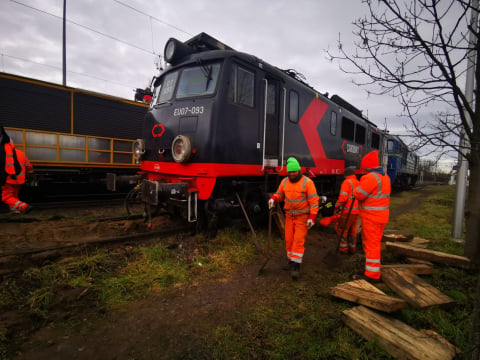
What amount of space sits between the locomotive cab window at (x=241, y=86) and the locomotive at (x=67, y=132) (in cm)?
493

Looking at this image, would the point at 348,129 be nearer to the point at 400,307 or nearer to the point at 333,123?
the point at 333,123

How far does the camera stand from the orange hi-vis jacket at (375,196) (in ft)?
12.1

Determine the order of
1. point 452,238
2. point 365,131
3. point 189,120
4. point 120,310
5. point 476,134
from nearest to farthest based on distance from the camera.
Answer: point 120,310, point 476,134, point 189,120, point 452,238, point 365,131

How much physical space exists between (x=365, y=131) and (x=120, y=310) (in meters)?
10.4

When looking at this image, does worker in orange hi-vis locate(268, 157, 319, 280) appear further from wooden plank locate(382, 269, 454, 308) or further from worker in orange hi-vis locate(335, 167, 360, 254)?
worker in orange hi-vis locate(335, 167, 360, 254)

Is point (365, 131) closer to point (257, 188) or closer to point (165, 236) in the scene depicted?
point (257, 188)

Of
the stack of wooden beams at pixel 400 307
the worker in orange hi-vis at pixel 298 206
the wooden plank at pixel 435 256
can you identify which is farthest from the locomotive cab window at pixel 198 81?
the wooden plank at pixel 435 256

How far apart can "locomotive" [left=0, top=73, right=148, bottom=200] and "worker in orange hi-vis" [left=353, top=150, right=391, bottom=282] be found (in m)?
6.72

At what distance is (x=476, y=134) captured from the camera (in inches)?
121

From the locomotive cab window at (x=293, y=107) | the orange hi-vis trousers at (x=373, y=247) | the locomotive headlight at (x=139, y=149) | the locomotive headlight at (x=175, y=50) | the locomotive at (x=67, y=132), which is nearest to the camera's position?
the orange hi-vis trousers at (x=373, y=247)

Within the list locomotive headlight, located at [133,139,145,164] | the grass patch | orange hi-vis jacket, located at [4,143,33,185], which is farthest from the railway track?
locomotive headlight, located at [133,139,145,164]

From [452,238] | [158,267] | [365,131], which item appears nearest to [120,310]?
[158,267]

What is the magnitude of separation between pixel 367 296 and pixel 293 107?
13.9 feet

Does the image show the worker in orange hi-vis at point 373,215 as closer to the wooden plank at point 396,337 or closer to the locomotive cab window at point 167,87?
the wooden plank at point 396,337
